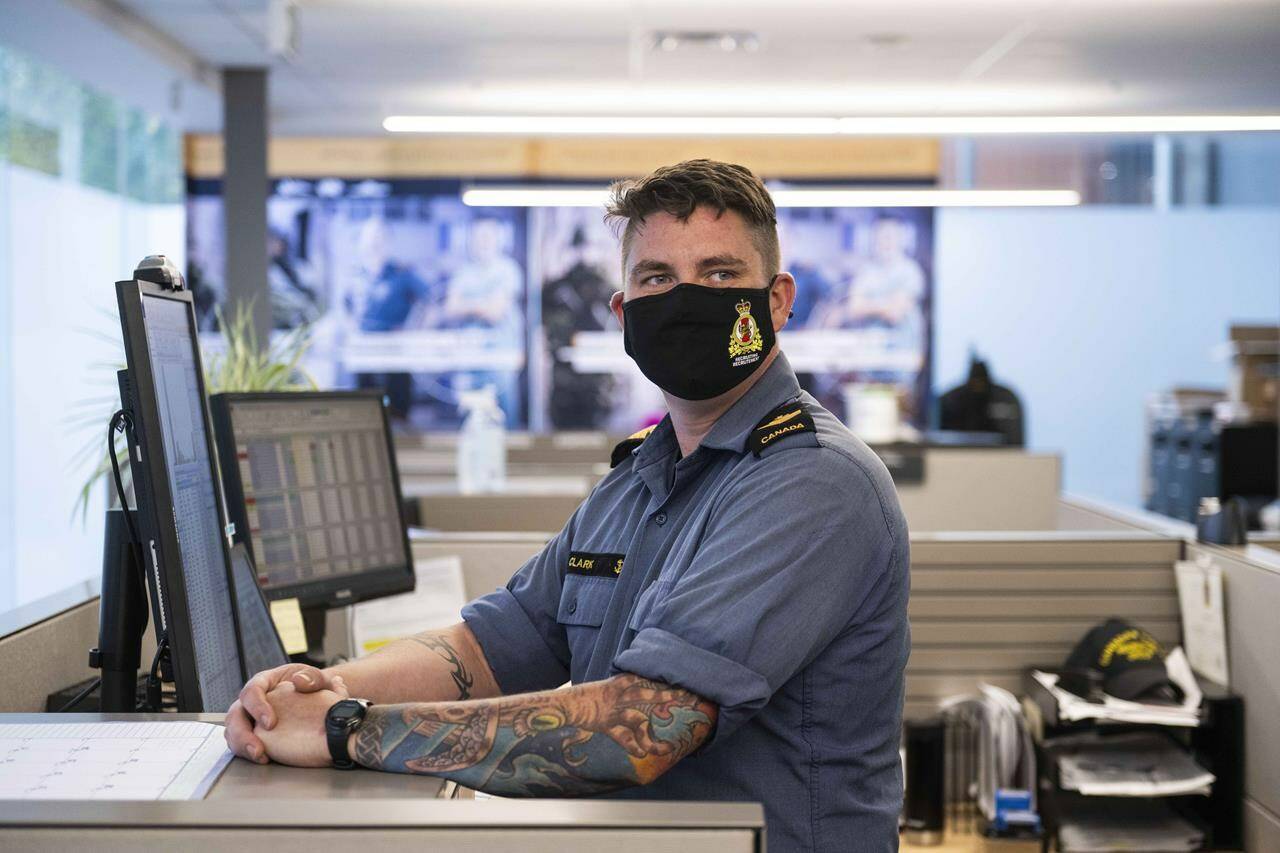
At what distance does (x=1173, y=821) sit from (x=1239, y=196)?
29.8ft

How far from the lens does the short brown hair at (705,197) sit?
56.4 inches

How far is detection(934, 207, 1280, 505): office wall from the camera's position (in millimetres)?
10875

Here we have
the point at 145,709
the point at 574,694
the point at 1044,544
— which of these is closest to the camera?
the point at 574,694

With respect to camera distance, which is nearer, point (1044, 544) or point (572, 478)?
point (1044, 544)

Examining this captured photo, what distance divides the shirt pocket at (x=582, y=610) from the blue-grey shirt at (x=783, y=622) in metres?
0.04

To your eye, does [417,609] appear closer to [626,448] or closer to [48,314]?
[626,448]

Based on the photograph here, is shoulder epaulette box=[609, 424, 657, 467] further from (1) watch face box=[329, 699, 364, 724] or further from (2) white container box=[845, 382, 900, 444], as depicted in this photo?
(2) white container box=[845, 382, 900, 444]

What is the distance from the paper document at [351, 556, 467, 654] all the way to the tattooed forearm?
36.6 inches

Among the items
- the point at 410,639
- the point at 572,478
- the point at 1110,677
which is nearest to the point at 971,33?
the point at 572,478

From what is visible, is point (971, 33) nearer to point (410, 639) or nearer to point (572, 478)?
point (572, 478)

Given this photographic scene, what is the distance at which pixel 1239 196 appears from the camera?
410 inches

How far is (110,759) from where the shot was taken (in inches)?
45.4

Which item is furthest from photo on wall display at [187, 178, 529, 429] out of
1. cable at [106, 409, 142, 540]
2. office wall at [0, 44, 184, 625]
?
cable at [106, 409, 142, 540]

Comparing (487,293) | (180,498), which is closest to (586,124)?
(487,293)
